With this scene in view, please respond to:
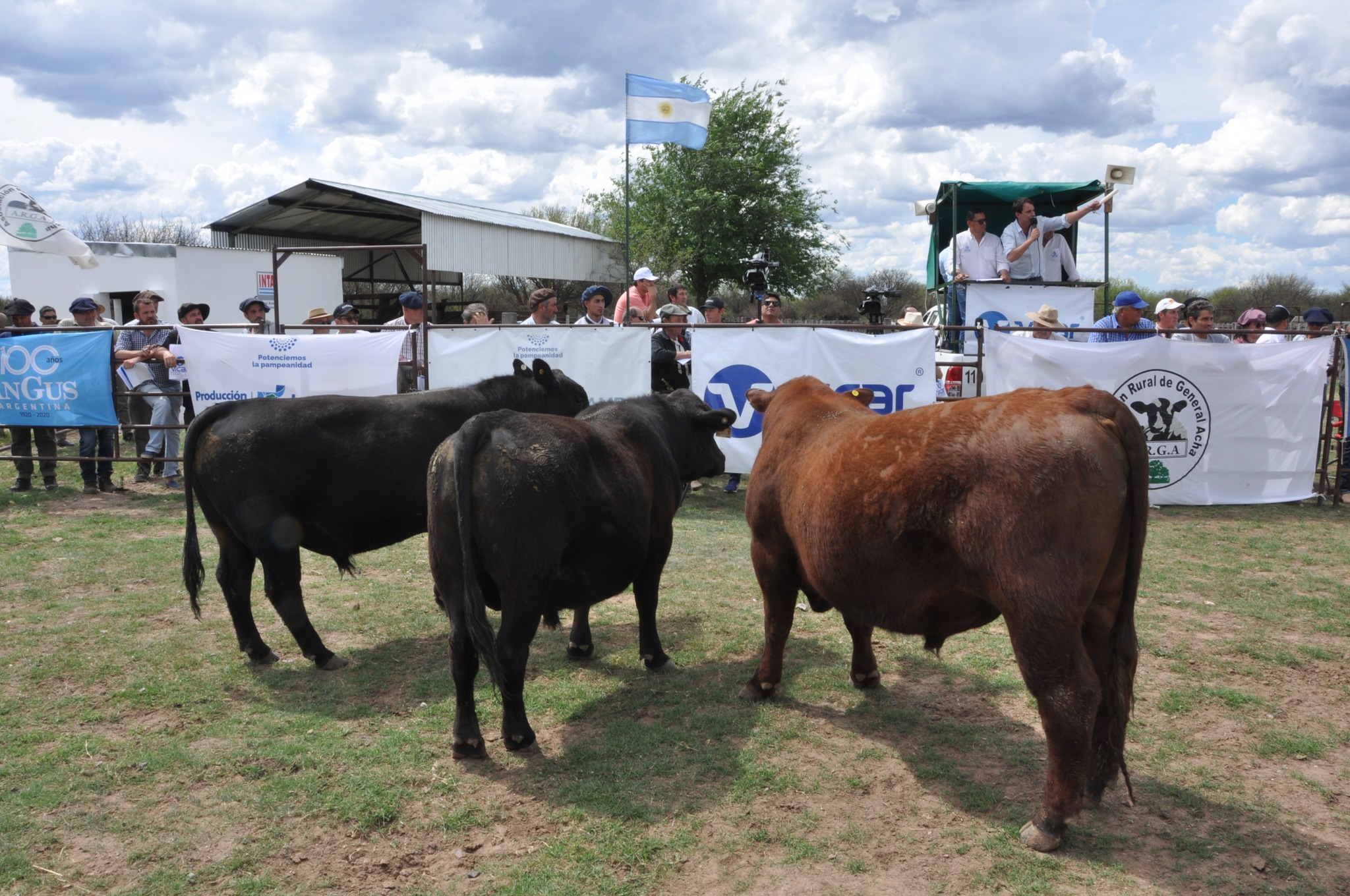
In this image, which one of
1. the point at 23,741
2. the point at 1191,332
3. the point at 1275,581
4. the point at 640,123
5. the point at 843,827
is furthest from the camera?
the point at 640,123

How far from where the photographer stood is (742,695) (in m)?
4.60

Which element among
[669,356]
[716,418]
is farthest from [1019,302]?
[716,418]

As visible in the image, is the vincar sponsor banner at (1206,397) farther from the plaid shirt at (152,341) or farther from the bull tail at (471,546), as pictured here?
the plaid shirt at (152,341)

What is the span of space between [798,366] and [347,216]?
74.5 ft

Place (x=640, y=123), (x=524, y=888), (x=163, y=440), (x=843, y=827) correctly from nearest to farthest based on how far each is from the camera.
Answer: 1. (x=524, y=888)
2. (x=843, y=827)
3. (x=163, y=440)
4. (x=640, y=123)

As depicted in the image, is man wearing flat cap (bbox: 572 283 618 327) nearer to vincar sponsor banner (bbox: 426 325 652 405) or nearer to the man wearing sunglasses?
vincar sponsor banner (bbox: 426 325 652 405)

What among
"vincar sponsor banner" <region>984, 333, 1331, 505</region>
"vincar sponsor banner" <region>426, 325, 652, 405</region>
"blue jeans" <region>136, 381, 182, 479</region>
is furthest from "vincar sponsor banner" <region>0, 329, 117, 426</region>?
"vincar sponsor banner" <region>984, 333, 1331, 505</region>

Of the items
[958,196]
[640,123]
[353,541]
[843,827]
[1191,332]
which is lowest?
[843,827]

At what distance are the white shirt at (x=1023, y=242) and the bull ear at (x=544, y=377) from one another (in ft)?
23.6

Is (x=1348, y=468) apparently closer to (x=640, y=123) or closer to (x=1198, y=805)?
(x=1198, y=805)

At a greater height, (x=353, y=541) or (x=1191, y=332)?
(x=1191, y=332)

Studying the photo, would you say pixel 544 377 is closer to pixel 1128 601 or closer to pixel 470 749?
pixel 470 749

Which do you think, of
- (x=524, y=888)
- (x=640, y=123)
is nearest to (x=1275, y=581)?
(x=524, y=888)

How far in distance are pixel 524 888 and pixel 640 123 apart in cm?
1046
